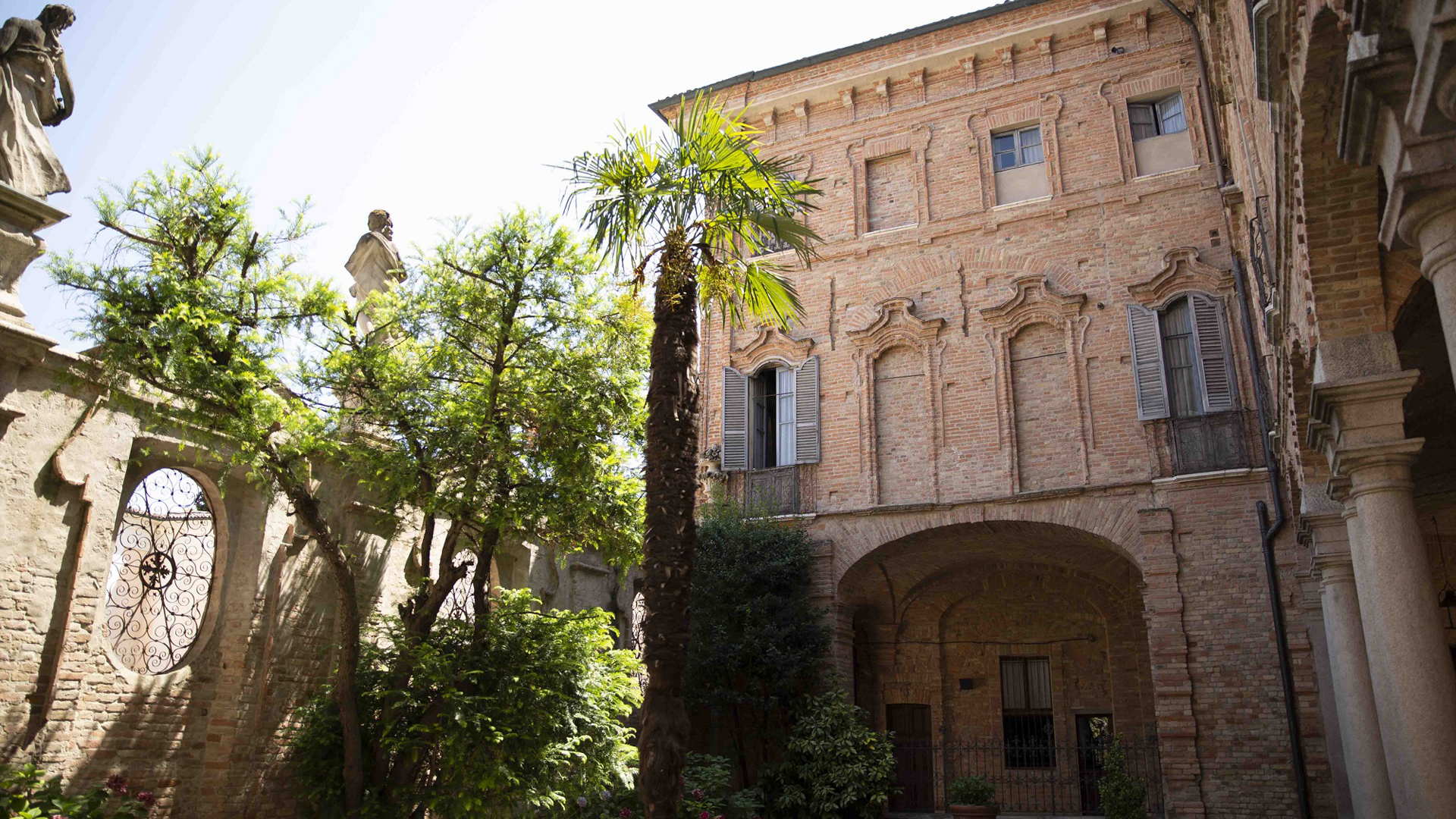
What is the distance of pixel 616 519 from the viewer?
1112 cm

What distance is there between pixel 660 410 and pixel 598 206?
2119 mm

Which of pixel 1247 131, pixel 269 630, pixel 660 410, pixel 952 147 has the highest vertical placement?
pixel 952 147

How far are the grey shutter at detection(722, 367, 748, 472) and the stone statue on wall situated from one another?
10891 mm

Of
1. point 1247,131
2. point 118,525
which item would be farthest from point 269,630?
point 1247,131

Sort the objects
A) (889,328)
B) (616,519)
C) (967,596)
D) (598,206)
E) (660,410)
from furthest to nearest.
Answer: (967,596)
(889,328)
(616,519)
(598,206)
(660,410)

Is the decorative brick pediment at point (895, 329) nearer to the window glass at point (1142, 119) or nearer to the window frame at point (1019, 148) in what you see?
the window frame at point (1019, 148)

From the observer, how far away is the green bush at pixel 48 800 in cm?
818

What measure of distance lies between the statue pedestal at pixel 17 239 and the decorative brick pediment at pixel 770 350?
37.4ft

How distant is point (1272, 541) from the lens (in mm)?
13953

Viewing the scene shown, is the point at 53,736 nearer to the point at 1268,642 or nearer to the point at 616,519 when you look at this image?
the point at 616,519

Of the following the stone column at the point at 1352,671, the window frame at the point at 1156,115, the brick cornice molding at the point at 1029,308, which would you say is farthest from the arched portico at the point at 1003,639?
the window frame at the point at 1156,115

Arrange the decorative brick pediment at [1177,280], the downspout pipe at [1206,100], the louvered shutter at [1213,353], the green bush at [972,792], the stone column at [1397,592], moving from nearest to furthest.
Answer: the stone column at [1397,592] < the green bush at [972,792] < the louvered shutter at [1213,353] < the decorative brick pediment at [1177,280] < the downspout pipe at [1206,100]

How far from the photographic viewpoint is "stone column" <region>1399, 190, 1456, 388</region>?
12.0ft

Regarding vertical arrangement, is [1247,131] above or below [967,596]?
above
